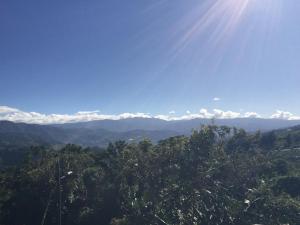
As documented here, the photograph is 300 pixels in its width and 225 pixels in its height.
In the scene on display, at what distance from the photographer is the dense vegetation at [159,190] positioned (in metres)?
32.1

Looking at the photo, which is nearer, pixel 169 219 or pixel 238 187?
pixel 169 219

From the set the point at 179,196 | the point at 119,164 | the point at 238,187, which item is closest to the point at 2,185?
the point at 119,164

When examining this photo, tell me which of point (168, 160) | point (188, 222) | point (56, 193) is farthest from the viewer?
point (56, 193)

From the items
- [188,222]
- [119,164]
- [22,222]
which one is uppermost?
[119,164]

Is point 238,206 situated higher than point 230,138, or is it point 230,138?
point 230,138

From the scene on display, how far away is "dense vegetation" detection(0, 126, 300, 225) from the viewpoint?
32.1 m

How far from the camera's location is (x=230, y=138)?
53.8 metres

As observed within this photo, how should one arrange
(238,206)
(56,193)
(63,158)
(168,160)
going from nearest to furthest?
1. (238,206)
2. (168,160)
3. (56,193)
4. (63,158)

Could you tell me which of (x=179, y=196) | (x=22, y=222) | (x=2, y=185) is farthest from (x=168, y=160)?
(x=2, y=185)

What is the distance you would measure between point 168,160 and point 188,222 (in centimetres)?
1194

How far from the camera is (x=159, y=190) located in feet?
120

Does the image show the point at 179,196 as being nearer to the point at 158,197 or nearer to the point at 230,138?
the point at 158,197

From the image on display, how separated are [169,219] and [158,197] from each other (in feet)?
14.5

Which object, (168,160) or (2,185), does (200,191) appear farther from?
(2,185)
